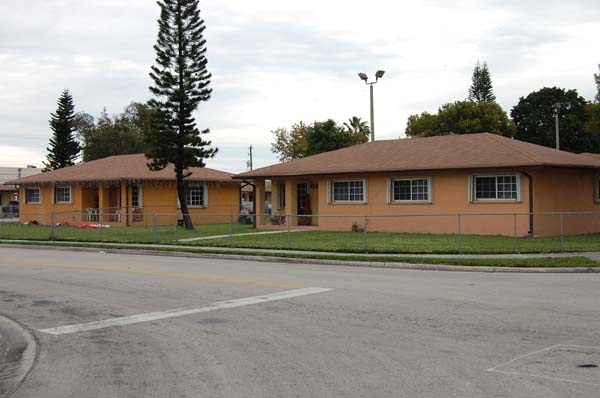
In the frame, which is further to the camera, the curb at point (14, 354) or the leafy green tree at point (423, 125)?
the leafy green tree at point (423, 125)

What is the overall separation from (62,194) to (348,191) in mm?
23007

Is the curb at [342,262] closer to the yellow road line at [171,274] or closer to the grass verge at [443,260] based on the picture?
the grass verge at [443,260]

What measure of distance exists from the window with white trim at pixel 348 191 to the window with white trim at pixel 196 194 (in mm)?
14802

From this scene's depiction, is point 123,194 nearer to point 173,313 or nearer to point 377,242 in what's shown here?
point 377,242

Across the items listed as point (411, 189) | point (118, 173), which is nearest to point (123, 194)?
point (118, 173)

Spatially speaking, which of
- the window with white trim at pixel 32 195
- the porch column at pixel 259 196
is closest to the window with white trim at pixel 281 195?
the porch column at pixel 259 196

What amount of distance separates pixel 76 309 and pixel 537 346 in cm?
762

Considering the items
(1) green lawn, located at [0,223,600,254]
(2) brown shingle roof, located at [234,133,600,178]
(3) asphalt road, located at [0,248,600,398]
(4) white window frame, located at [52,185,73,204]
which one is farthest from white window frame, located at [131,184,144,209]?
(3) asphalt road, located at [0,248,600,398]

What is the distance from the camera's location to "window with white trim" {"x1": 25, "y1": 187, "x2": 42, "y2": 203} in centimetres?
4681

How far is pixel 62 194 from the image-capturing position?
1764 inches

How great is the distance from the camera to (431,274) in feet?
53.4

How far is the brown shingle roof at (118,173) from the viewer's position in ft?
134

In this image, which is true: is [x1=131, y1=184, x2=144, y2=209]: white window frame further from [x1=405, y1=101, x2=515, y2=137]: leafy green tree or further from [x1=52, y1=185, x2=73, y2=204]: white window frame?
[x1=405, y1=101, x2=515, y2=137]: leafy green tree

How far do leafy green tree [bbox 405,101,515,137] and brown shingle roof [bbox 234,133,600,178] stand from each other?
100ft
